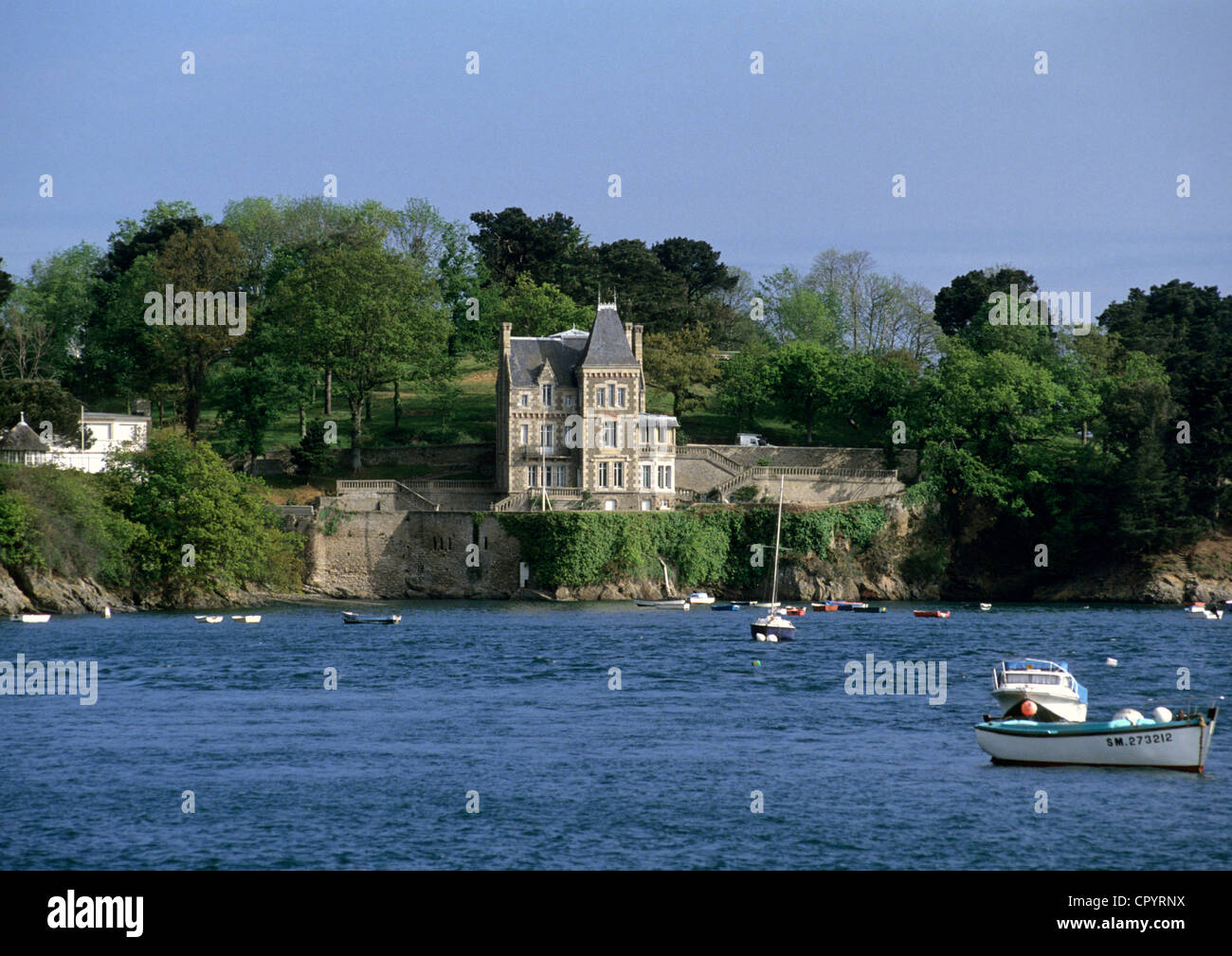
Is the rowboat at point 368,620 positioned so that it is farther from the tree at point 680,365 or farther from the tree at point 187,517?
the tree at point 680,365

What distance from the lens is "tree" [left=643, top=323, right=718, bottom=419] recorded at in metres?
124

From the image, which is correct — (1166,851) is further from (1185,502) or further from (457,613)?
(1185,502)

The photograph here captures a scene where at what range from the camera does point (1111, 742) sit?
143 ft

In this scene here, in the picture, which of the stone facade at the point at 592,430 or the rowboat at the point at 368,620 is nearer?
the rowboat at the point at 368,620

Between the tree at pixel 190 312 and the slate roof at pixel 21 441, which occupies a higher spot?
the tree at pixel 190 312

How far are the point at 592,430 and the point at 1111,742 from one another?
63946 mm

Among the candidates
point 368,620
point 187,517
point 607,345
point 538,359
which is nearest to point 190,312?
point 538,359

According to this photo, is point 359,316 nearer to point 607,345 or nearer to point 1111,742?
point 607,345

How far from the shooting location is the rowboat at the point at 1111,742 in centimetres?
4284

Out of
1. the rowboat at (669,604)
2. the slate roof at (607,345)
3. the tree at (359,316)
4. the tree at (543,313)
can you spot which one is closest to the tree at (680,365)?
the tree at (543,313)

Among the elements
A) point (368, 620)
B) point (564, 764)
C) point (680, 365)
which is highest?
point (680, 365)

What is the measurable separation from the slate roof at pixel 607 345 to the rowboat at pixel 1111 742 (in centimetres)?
6293

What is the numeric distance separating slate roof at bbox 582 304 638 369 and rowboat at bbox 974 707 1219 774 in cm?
6293

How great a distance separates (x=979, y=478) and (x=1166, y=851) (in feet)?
242
